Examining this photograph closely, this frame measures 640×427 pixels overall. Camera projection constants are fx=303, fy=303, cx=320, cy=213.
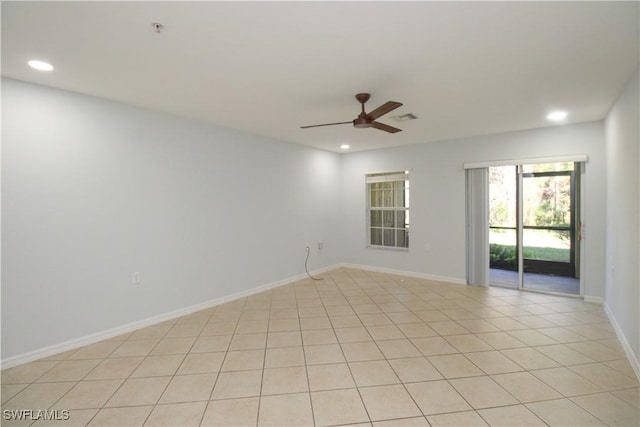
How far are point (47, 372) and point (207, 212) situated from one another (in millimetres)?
2169

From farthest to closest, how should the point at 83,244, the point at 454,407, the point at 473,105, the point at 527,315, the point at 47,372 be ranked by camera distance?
the point at 527,315 → the point at 473,105 → the point at 83,244 → the point at 47,372 → the point at 454,407

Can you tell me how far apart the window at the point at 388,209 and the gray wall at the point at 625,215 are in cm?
288

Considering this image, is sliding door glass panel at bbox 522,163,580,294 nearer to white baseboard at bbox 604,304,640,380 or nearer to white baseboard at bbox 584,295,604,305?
white baseboard at bbox 584,295,604,305

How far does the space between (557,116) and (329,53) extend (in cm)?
335

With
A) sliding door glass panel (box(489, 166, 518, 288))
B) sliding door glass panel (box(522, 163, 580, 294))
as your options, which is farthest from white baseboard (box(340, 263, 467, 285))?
sliding door glass panel (box(522, 163, 580, 294))

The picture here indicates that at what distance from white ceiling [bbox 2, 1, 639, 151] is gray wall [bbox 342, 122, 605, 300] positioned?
0.82 meters

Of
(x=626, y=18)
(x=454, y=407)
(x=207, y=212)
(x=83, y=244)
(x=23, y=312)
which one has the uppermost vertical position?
(x=626, y=18)

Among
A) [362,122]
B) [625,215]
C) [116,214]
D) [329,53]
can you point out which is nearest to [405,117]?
[362,122]

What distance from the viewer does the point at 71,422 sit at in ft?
6.25

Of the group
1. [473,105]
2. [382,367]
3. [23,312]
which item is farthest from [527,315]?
[23,312]

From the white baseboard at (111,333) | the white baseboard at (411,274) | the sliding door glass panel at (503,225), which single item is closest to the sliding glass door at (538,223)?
the sliding door glass panel at (503,225)

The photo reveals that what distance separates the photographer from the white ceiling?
68.5 inches

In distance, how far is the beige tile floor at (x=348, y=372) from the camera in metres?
1.97

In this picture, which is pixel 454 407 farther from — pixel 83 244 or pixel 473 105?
pixel 83 244
